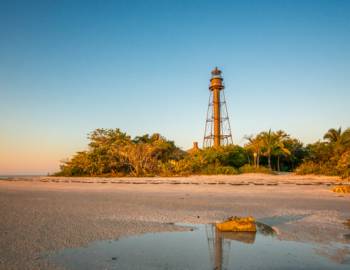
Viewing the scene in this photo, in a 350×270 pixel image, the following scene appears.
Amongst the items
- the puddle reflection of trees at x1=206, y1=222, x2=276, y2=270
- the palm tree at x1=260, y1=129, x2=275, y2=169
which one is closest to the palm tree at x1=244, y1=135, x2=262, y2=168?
the palm tree at x1=260, y1=129, x2=275, y2=169

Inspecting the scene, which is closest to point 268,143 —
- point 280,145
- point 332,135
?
point 280,145

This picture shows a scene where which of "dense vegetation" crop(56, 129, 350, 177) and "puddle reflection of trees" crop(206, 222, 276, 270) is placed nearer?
"puddle reflection of trees" crop(206, 222, 276, 270)

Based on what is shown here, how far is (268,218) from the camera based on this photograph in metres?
6.21

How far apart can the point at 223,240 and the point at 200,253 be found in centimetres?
73

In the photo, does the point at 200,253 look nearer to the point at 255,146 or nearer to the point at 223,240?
the point at 223,240

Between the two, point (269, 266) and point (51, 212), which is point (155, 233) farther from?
point (51, 212)

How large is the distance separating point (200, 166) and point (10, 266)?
967 inches

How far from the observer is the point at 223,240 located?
435cm

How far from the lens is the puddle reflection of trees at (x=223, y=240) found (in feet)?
11.1

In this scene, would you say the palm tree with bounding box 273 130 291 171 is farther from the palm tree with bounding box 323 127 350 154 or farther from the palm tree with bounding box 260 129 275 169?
the palm tree with bounding box 323 127 350 154

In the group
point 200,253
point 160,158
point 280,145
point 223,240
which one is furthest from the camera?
point 280,145

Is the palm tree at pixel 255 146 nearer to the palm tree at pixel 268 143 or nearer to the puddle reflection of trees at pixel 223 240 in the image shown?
the palm tree at pixel 268 143

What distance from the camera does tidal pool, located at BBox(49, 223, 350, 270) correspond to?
129 inches

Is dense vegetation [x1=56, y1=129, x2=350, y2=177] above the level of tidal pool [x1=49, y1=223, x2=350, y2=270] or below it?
above
